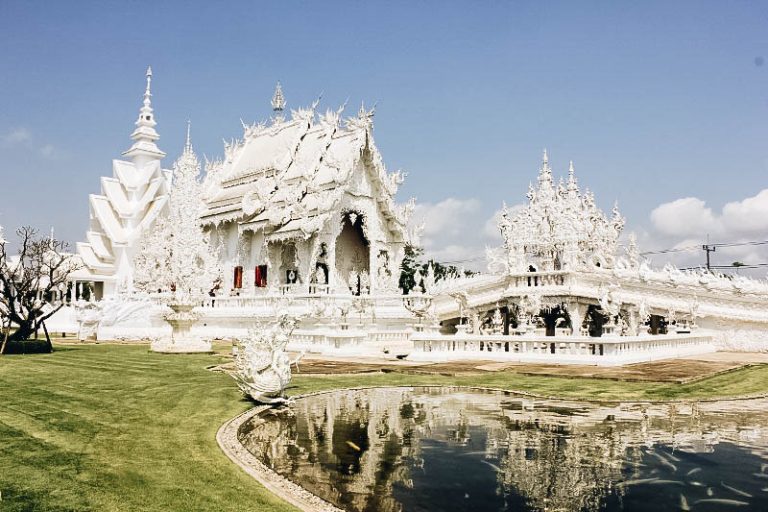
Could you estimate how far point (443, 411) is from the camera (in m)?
9.56

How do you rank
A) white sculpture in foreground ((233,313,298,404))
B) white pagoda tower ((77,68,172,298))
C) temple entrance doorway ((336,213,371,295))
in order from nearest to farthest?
white sculpture in foreground ((233,313,298,404)), temple entrance doorway ((336,213,371,295)), white pagoda tower ((77,68,172,298))

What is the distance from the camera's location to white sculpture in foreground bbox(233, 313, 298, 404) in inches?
391

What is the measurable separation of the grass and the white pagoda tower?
32412mm

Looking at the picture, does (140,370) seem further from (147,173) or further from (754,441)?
(147,173)

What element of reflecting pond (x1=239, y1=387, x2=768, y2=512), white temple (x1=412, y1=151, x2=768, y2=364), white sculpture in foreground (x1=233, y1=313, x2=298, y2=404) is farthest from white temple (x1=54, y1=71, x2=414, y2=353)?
reflecting pond (x1=239, y1=387, x2=768, y2=512)

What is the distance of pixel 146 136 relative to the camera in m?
53.5

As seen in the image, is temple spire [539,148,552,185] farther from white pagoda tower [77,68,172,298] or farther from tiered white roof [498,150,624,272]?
white pagoda tower [77,68,172,298]

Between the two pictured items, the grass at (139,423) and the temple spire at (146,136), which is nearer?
the grass at (139,423)

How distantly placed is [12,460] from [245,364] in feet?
13.8

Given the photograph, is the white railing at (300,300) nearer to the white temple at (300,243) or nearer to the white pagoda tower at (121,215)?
the white temple at (300,243)

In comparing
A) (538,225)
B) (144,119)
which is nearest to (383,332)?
(538,225)

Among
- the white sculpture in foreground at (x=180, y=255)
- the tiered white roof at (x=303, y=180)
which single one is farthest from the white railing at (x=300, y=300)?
the tiered white roof at (x=303, y=180)

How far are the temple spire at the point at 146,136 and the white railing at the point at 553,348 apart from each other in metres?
41.8

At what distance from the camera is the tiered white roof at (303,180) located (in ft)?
97.7
